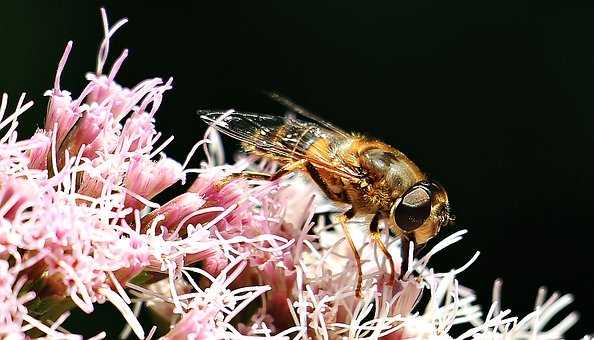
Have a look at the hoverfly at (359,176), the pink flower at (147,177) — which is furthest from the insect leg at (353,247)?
the pink flower at (147,177)

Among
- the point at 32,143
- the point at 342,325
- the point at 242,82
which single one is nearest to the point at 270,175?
the point at 342,325

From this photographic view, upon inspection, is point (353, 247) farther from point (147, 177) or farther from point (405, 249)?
point (147, 177)

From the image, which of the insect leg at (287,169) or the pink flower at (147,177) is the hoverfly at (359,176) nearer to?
the insect leg at (287,169)

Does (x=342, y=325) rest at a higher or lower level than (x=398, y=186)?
lower

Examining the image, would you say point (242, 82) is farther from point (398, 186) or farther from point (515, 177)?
point (398, 186)

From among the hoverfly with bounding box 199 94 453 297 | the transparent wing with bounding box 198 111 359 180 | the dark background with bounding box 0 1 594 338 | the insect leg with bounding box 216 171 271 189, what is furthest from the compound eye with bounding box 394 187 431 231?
the dark background with bounding box 0 1 594 338

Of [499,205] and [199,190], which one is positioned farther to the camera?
[499,205]

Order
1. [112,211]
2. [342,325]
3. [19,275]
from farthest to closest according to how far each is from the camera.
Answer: [342,325] < [112,211] < [19,275]

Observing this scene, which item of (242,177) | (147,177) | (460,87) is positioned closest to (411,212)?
(242,177)
